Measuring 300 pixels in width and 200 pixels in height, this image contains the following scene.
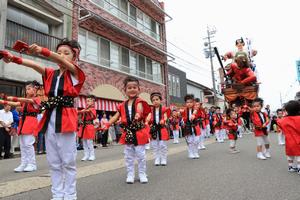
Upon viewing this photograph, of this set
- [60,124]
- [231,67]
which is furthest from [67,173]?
[231,67]

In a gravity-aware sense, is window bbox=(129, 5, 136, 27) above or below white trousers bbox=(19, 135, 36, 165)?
above

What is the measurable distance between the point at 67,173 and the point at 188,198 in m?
1.53

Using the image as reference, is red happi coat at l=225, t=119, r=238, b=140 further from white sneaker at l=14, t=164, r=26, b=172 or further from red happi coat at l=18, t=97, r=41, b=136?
white sneaker at l=14, t=164, r=26, b=172

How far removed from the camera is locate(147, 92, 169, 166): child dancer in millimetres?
7594

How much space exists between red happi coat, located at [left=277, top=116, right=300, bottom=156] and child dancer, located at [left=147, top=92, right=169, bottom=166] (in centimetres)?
285

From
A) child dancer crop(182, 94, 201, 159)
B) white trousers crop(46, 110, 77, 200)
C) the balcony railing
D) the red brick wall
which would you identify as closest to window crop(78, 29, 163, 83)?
the red brick wall

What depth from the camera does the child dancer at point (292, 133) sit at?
5.74 metres

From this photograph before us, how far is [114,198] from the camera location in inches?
156

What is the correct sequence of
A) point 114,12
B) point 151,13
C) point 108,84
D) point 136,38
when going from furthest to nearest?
point 151,13, point 136,38, point 114,12, point 108,84

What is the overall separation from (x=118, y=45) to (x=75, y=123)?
1684 centimetres

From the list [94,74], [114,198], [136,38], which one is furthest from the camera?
[136,38]

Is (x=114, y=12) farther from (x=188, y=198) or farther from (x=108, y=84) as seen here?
(x=188, y=198)

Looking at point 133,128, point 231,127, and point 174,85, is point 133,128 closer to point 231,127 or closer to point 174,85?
point 231,127

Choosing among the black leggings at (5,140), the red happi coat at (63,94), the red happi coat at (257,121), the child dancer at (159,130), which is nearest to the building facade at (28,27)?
the black leggings at (5,140)
